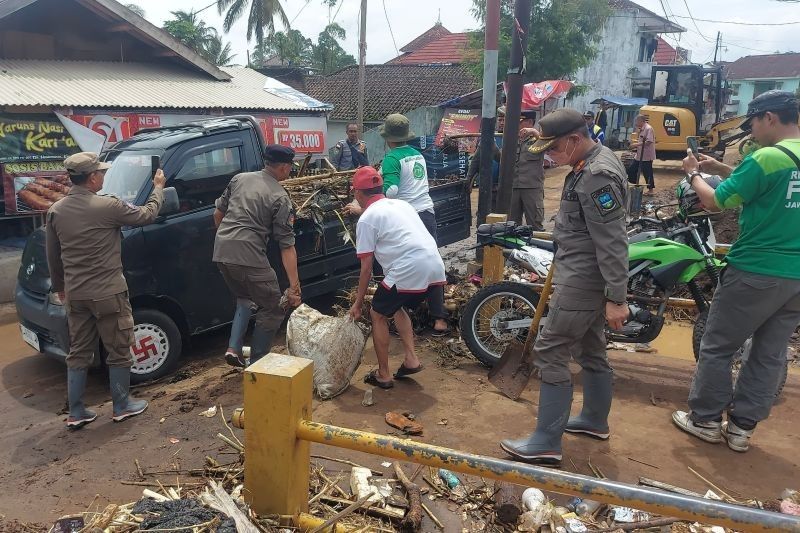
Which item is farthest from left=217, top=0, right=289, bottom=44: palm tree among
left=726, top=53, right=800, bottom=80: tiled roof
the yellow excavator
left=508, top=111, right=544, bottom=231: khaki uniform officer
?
left=726, top=53, right=800, bottom=80: tiled roof

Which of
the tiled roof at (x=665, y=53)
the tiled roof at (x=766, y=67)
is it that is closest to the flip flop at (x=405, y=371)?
the tiled roof at (x=665, y=53)

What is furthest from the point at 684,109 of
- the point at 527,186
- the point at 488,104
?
the point at 488,104

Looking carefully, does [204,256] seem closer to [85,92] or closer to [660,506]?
[660,506]

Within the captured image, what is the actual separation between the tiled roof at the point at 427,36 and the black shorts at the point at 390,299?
36.8 m

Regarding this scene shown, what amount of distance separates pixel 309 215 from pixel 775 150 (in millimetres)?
4079

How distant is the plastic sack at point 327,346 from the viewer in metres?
4.40

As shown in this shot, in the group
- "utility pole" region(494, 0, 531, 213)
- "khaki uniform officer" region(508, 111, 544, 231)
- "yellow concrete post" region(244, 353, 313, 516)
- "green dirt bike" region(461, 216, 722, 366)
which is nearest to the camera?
"yellow concrete post" region(244, 353, 313, 516)

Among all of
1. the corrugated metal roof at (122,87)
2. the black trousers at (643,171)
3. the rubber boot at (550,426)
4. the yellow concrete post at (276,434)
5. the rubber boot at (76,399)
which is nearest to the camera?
the yellow concrete post at (276,434)

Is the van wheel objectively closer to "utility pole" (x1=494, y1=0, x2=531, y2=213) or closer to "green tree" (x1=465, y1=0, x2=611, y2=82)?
"utility pole" (x1=494, y1=0, x2=531, y2=213)

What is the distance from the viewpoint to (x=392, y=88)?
23.9 metres

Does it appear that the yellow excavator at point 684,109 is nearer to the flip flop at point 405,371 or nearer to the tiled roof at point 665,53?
the flip flop at point 405,371

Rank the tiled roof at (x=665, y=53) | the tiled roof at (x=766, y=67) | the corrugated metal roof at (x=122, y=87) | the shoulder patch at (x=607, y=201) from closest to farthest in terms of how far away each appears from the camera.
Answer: the shoulder patch at (x=607, y=201)
the corrugated metal roof at (x=122, y=87)
the tiled roof at (x=665, y=53)
the tiled roof at (x=766, y=67)

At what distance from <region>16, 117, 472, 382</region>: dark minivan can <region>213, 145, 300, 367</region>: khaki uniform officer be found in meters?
0.55

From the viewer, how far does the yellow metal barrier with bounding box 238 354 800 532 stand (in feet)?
5.88
